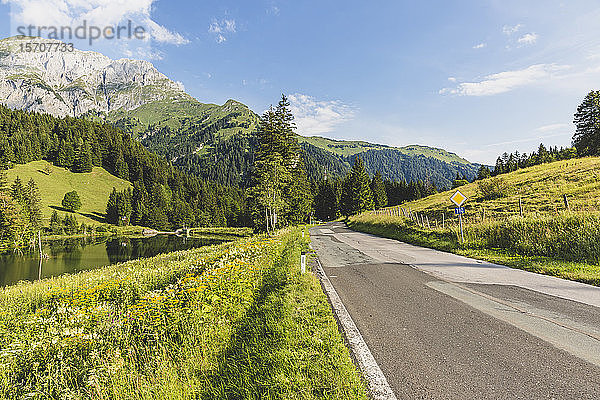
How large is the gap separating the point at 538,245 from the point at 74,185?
558 feet

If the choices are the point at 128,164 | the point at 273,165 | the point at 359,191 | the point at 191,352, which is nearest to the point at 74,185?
the point at 128,164

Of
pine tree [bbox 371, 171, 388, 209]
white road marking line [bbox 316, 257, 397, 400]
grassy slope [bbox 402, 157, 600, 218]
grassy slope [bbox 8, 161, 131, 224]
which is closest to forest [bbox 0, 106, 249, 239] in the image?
grassy slope [bbox 8, 161, 131, 224]

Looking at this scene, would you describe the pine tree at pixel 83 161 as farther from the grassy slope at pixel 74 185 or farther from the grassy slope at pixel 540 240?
the grassy slope at pixel 540 240

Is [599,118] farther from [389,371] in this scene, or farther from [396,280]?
[389,371]

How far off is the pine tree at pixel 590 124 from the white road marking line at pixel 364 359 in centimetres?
7953

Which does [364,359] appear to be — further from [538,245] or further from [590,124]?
[590,124]

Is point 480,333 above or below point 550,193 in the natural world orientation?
below

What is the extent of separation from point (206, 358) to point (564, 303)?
7.48 m

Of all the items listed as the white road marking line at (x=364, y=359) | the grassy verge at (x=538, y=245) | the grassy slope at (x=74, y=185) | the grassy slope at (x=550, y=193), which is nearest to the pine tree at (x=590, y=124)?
the grassy slope at (x=550, y=193)

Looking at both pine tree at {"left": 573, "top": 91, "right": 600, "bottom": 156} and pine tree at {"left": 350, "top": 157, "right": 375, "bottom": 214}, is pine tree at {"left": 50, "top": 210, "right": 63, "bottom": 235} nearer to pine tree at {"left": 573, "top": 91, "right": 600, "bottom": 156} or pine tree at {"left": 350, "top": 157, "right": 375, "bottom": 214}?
pine tree at {"left": 350, "top": 157, "right": 375, "bottom": 214}

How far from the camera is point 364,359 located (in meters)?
4.36

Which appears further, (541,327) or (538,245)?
(538,245)

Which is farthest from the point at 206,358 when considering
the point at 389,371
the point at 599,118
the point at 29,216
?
the point at 29,216

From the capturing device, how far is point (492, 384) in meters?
3.63
